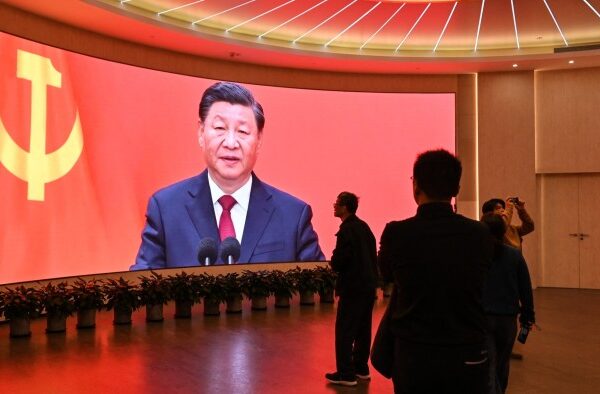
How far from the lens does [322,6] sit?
33.7ft

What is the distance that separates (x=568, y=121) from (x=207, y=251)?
7851 mm

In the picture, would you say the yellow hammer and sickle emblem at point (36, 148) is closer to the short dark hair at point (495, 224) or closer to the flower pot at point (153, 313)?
the flower pot at point (153, 313)

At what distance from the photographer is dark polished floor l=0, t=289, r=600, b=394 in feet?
18.7

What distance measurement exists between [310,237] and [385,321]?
393 inches

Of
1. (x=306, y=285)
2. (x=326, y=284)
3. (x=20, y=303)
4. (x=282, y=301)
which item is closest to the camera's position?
(x=20, y=303)

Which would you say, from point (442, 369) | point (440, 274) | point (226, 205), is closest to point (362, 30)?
point (226, 205)

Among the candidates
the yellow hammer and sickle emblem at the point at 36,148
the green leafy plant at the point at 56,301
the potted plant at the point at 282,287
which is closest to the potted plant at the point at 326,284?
the potted plant at the point at 282,287

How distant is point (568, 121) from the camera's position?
13.2 m

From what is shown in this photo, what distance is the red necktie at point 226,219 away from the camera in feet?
37.8

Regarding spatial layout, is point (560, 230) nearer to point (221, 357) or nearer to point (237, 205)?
point (237, 205)

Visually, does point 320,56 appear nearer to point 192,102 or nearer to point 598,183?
point 192,102

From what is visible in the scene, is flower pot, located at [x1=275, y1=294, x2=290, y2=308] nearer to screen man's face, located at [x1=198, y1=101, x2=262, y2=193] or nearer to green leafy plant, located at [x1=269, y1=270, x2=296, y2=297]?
green leafy plant, located at [x1=269, y1=270, x2=296, y2=297]

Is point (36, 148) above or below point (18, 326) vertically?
above

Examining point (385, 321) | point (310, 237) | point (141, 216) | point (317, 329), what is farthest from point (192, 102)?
point (385, 321)
